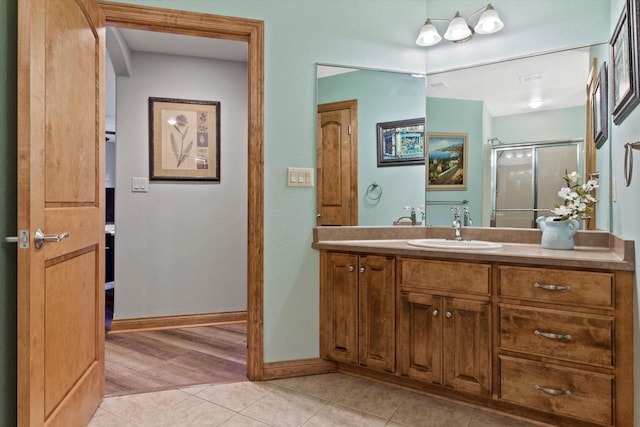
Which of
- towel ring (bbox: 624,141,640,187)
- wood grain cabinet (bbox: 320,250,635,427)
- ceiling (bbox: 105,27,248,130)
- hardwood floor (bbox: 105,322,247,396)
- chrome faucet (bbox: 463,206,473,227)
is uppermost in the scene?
ceiling (bbox: 105,27,248,130)

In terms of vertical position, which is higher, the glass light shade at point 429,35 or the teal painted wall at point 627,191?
the glass light shade at point 429,35

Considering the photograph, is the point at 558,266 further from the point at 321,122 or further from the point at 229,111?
the point at 229,111

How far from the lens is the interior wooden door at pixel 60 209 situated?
1291 mm

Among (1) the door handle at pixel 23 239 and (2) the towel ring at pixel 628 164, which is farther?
(2) the towel ring at pixel 628 164

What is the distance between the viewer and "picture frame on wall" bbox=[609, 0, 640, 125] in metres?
1.45

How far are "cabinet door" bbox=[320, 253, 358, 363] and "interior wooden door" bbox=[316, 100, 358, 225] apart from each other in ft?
0.96

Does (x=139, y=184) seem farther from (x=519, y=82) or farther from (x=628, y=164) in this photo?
(x=628, y=164)

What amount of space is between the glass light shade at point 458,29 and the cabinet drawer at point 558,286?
1506 millimetres

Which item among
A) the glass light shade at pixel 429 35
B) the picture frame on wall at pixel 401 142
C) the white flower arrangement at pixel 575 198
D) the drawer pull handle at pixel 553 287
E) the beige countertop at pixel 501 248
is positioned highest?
the glass light shade at pixel 429 35

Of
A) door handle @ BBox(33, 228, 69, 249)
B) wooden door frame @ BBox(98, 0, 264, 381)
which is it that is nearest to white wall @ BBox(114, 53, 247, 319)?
wooden door frame @ BBox(98, 0, 264, 381)

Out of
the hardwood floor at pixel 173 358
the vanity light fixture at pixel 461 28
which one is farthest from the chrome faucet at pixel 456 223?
the hardwood floor at pixel 173 358

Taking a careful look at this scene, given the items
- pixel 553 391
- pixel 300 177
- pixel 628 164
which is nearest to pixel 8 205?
pixel 300 177

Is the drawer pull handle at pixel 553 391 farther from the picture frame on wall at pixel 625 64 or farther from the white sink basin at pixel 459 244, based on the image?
the picture frame on wall at pixel 625 64

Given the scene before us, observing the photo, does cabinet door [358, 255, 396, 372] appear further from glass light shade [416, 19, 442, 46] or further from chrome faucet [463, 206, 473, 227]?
glass light shade [416, 19, 442, 46]
